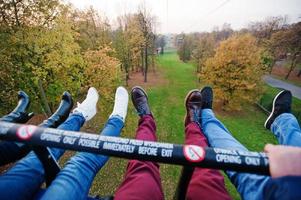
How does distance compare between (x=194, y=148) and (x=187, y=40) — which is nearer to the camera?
(x=194, y=148)

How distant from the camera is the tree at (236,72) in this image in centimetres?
1978

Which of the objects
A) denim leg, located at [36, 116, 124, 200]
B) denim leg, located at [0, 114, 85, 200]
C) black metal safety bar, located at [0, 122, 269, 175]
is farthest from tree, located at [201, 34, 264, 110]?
black metal safety bar, located at [0, 122, 269, 175]

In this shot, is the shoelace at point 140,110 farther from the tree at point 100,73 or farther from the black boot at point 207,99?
the tree at point 100,73

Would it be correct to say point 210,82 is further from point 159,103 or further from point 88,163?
point 88,163

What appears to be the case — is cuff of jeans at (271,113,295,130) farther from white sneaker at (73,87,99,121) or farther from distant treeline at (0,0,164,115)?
distant treeline at (0,0,164,115)

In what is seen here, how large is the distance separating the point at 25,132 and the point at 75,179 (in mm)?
734

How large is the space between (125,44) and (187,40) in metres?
28.5

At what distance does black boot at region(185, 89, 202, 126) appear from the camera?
3640mm

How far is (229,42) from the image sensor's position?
20.8 metres

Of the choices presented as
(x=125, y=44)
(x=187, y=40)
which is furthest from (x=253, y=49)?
(x=187, y=40)

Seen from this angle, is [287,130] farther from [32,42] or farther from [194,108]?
[32,42]

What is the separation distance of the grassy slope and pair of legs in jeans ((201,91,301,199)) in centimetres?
699

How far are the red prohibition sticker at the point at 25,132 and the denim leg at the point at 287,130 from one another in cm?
257

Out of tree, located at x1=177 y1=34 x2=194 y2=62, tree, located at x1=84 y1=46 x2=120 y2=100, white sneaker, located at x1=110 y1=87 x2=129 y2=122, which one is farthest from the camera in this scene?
tree, located at x1=177 y1=34 x2=194 y2=62
